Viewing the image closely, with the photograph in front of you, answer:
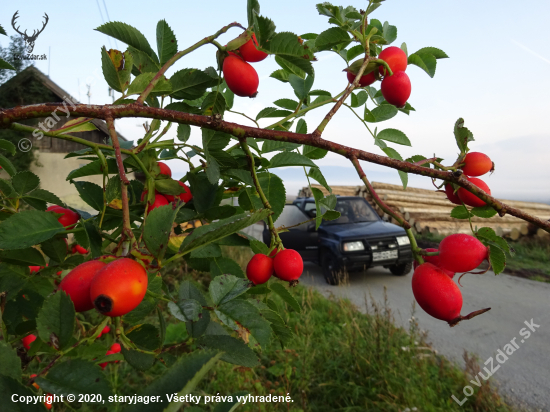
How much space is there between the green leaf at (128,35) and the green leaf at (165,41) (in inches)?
0.9

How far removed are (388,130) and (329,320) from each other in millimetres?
3304

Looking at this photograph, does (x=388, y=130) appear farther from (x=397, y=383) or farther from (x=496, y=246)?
(x=397, y=383)

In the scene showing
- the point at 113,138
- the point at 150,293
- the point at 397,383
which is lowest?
the point at 397,383

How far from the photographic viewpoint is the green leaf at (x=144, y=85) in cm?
63

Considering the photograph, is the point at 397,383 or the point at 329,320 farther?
the point at 329,320

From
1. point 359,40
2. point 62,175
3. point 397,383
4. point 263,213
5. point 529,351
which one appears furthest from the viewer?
point 62,175

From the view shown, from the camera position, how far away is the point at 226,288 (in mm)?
592

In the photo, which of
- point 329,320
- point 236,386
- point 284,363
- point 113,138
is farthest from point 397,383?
point 113,138

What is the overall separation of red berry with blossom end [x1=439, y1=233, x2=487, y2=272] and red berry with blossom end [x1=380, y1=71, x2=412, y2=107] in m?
0.31

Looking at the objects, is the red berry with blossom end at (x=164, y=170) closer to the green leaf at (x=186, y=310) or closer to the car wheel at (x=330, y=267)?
the green leaf at (x=186, y=310)

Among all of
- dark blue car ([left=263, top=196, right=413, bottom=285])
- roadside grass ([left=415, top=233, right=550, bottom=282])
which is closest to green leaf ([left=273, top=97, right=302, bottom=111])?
dark blue car ([left=263, top=196, right=413, bottom=285])

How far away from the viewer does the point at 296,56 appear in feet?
2.08

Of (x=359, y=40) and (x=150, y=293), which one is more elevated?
(x=359, y=40)

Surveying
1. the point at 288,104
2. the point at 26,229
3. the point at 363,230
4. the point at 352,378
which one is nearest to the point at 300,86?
the point at 288,104
